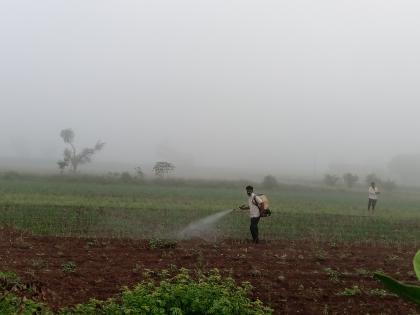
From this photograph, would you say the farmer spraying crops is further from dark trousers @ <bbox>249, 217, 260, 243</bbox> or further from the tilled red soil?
the tilled red soil

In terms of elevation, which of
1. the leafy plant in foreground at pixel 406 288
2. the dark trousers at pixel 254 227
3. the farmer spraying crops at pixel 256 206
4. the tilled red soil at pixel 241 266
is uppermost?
the leafy plant in foreground at pixel 406 288

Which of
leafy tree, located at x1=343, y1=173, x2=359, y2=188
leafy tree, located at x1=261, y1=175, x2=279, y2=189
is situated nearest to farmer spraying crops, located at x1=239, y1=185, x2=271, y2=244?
→ leafy tree, located at x1=261, y1=175, x2=279, y2=189

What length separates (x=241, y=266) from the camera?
1091 cm

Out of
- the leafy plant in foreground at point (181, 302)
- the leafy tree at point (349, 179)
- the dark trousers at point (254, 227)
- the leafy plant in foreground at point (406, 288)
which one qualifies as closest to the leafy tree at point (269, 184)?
the leafy tree at point (349, 179)

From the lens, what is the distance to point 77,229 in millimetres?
15758

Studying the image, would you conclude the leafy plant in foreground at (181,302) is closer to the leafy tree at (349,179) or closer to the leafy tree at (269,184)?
the leafy tree at (269,184)

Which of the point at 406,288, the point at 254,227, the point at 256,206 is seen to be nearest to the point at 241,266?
the point at 256,206

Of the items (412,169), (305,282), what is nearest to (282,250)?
(305,282)

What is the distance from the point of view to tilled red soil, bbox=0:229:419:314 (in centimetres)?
857

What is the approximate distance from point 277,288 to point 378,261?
439cm

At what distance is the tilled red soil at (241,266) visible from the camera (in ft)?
28.1

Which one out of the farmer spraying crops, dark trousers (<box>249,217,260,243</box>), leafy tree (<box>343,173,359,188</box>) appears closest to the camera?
the farmer spraying crops

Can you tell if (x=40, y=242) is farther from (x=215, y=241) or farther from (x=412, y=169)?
(x=412, y=169)

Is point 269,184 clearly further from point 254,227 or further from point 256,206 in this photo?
point 256,206
